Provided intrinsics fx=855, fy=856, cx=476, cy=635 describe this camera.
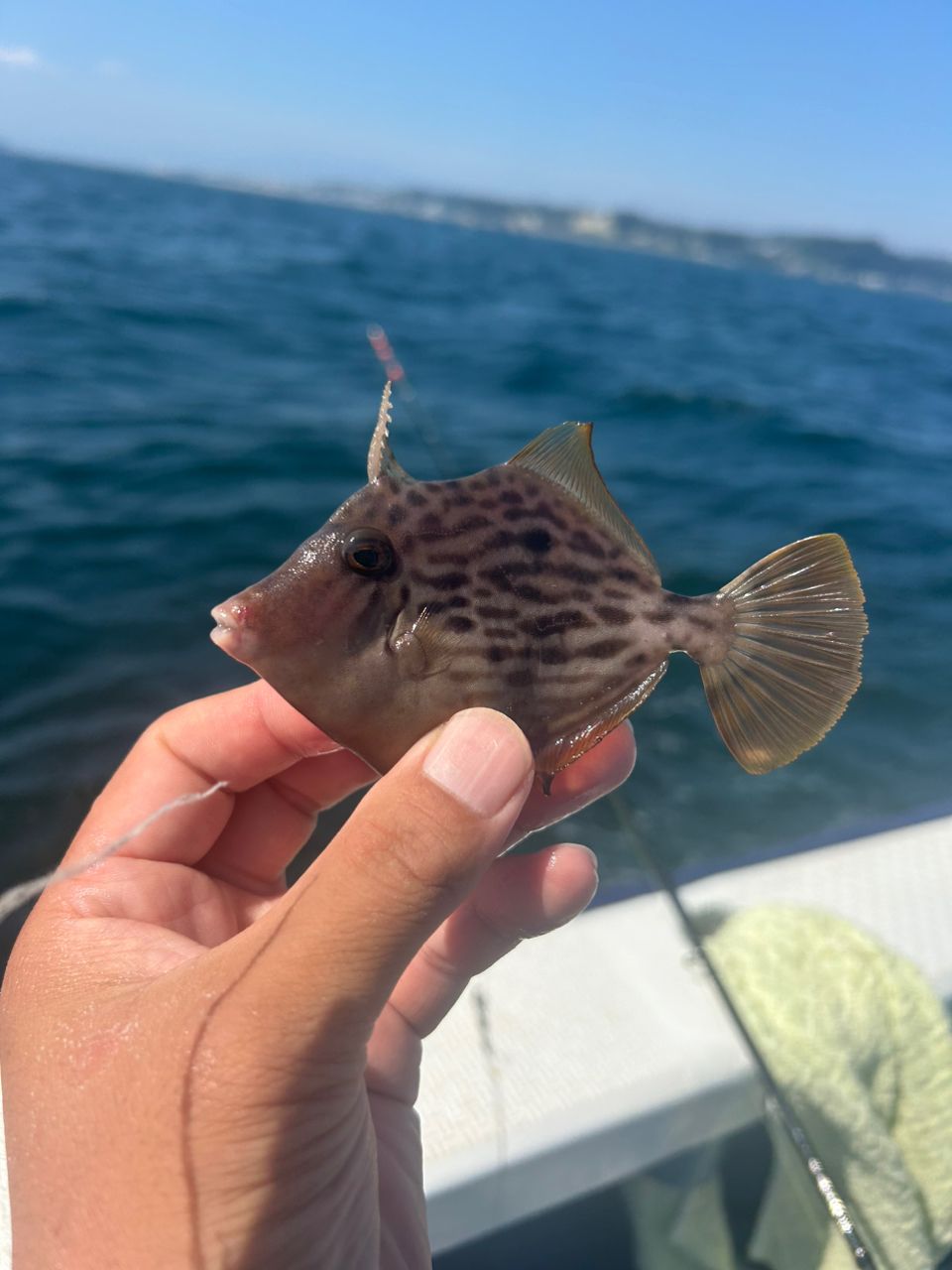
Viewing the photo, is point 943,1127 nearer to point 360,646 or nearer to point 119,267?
point 360,646

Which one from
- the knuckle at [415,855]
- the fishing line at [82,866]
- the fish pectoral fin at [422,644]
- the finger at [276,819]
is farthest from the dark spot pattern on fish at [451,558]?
the finger at [276,819]

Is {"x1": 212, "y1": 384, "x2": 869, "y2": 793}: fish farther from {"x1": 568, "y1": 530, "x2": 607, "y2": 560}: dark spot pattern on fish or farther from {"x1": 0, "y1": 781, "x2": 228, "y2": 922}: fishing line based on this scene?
{"x1": 0, "y1": 781, "x2": 228, "y2": 922}: fishing line

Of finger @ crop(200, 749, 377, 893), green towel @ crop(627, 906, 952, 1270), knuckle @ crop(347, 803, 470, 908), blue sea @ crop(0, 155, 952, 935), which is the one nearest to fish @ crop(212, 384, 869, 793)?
knuckle @ crop(347, 803, 470, 908)

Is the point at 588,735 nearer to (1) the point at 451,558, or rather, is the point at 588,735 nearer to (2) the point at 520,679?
(2) the point at 520,679

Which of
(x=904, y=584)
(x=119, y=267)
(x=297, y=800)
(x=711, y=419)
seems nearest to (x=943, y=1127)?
(x=297, y=800)

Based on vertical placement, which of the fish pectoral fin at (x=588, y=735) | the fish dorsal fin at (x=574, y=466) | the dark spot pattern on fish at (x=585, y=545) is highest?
the fish dorsal fin at (x=574, y=466)

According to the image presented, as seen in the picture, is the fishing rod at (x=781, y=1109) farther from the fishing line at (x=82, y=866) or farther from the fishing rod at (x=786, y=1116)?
the fishing line at (x=82, y=866)
